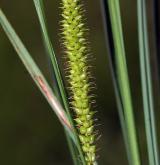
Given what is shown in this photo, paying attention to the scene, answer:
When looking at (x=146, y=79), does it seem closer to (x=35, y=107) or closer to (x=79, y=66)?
(x=79, y=66)

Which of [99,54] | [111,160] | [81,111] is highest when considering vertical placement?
[81,111]

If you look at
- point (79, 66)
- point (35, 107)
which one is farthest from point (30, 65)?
point (35, 107)

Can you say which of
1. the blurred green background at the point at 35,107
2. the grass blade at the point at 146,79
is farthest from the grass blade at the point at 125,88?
the blurred green background at the point at 35,107

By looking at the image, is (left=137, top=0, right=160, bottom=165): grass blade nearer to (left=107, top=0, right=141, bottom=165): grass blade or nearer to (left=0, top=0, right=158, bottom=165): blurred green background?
(left=107, top=0, right=141, bottom=165): grass blade

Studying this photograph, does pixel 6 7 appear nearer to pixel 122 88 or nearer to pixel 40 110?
pixel 40 110

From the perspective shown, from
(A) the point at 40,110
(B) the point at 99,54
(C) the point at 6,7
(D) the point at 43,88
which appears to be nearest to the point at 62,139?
(A) the point at 40,110
